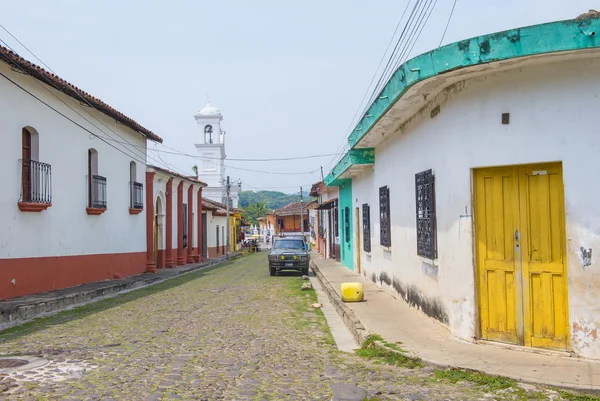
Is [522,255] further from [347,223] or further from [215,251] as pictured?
[215,251]

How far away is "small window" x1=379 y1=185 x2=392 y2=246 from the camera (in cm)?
1264

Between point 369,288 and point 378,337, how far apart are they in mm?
6399

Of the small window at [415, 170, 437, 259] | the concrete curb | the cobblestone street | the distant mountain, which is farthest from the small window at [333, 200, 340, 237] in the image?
the distant mountain

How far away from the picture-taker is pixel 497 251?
7090 millimetres

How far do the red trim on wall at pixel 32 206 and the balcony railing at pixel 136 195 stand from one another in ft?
22.6

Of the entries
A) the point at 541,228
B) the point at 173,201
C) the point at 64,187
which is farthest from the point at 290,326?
the point at 173,201

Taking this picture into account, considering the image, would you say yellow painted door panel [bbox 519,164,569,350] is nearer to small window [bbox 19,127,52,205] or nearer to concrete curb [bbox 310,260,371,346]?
concrete curb [bbox 310,260,371,346]

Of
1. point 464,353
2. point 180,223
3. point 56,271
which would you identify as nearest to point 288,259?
point 56,271

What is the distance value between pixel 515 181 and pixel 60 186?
12085mm

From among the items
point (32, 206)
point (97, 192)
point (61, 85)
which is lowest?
point (32, 206)

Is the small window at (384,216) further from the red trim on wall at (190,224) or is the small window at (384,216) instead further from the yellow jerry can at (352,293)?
the red trim on wall at (190,224)

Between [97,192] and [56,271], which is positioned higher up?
[97,192]

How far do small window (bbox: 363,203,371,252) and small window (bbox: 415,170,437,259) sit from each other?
625 cm

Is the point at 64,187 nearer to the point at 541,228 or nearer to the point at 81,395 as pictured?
the point at 81,395
